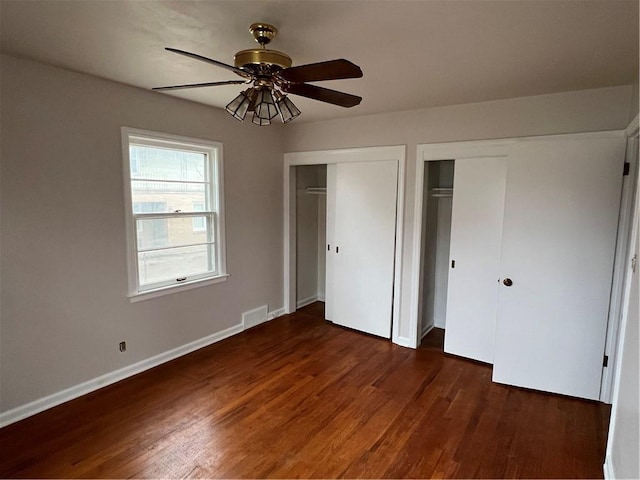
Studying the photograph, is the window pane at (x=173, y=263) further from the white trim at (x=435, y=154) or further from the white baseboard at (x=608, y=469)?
the white baseboard at (x=608, y=469)

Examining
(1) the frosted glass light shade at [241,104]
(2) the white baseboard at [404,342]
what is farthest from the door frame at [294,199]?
(1) the frosted glass light shade at [241,104]

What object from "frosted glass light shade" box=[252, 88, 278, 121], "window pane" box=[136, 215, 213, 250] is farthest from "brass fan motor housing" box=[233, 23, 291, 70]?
"window pane" box=[136, 215, 213, 250]

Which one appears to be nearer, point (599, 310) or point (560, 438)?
point (560, 438)

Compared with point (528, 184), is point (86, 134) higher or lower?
higher

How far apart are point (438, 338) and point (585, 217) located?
2007mm

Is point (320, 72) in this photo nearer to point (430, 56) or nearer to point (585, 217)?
point (430, 56)

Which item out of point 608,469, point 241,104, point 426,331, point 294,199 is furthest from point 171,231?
point 608,469

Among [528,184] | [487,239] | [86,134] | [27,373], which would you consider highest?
[86,134]

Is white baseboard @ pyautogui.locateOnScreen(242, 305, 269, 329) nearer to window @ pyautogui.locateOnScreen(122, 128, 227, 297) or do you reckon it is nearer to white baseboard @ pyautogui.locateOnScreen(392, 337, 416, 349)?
window @ pyautogui.locateOnScreen(122, 128, 227, 297)

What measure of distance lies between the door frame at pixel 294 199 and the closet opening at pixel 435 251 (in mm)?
253

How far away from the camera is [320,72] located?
162 cm

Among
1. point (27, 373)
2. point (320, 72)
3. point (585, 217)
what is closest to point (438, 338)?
point (585, 217)

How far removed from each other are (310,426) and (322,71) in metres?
2.26

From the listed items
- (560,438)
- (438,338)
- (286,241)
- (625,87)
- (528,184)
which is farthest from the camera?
(286,241)
